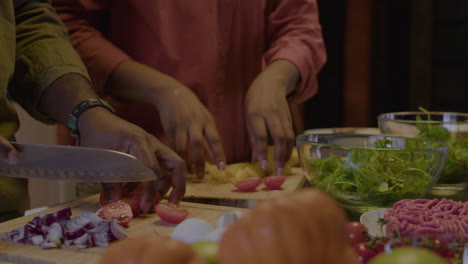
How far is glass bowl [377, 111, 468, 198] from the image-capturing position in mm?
1662

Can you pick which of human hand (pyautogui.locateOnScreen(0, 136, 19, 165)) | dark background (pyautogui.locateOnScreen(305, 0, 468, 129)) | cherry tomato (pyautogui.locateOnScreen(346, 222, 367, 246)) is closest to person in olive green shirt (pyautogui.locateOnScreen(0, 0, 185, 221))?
human hand (pyautogui.locateOnScreen(0, 136, 19, 165))

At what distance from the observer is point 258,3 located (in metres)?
2.25

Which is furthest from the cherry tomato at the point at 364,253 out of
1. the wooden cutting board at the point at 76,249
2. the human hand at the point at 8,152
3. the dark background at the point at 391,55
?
Result: the dark background at the point at 391,55

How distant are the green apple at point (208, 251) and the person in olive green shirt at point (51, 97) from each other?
2.28 ft

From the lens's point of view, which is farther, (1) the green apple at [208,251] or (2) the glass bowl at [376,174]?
(2) the glass bowl at [376,174]

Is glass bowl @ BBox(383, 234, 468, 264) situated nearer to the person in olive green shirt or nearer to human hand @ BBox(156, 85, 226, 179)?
the person in olive green shirt

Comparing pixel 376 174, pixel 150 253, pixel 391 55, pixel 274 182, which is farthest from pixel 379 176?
pixel 391 55

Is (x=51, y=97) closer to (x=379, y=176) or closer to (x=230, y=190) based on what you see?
(x=230, y=190)

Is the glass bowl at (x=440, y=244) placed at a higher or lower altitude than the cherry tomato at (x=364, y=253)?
higher

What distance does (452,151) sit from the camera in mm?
1710

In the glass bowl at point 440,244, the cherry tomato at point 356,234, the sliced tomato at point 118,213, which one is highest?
the glass bowl at point 440,244

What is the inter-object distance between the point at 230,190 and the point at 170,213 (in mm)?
461

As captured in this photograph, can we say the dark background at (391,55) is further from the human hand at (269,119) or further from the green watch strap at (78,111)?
the green watch strap at (78,111)

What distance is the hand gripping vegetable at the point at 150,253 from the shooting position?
55 centimetres
